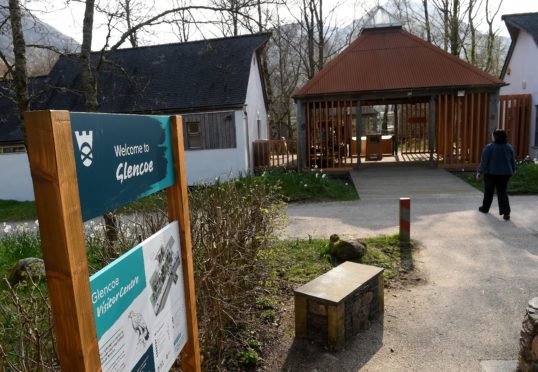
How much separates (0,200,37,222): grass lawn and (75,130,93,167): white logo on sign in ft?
41.1

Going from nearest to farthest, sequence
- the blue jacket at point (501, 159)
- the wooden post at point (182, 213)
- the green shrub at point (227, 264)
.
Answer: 1. the wooden post at point (182, 213)
2. the green shrub at point (227, 264)
3. the blue jacket at point (501, 159)

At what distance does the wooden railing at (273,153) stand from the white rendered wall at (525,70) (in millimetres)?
9535

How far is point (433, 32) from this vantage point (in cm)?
3356

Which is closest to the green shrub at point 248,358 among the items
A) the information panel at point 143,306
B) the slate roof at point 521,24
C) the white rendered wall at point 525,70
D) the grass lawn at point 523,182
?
the information panel at point 143,306

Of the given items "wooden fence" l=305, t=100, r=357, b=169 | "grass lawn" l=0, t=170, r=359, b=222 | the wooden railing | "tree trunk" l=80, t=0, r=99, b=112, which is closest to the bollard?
"grass lawn" l=0, t=170, r=359, b=222

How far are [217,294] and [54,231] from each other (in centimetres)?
213

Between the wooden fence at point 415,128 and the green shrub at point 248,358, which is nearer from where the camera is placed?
the green shrub at point 248,358

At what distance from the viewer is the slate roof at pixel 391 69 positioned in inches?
575

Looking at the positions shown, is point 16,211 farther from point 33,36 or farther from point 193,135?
point 193,135

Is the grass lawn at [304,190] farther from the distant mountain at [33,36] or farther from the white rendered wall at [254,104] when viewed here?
the distant mountain at [33,36]

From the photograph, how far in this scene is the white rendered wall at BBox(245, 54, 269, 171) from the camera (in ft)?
59.4

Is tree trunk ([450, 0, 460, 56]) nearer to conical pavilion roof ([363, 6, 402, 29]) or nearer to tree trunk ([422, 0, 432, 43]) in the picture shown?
tree trunk ([422, 0, 432, 43])

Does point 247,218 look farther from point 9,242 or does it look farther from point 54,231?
point 9,242

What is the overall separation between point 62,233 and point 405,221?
629 centimetres
